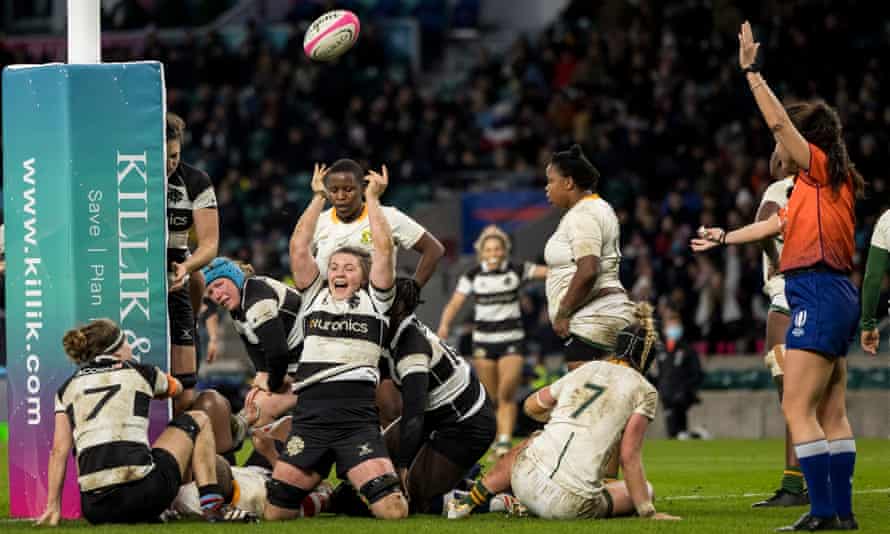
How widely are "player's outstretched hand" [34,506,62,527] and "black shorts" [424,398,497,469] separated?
2.16 metres

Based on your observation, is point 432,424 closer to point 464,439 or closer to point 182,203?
point 464,439

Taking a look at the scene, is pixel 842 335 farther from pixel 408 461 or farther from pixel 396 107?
pixel 396 107

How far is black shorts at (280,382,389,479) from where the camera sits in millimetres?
9305

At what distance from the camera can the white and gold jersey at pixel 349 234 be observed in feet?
35.2

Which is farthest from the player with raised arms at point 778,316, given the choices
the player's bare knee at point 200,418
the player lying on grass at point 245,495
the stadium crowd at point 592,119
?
the stadium crowd at point 592,119

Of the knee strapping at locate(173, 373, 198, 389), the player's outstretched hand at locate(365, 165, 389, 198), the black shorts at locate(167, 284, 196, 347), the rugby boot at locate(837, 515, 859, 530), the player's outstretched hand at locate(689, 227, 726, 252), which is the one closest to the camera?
Result: the rugby boot at locate(837, 515, 859, 530)

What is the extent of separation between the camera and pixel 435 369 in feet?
32.4

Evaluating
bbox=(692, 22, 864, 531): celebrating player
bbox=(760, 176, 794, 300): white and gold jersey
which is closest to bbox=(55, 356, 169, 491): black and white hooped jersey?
bbox=(692, 22, 864, 531): celebrating player

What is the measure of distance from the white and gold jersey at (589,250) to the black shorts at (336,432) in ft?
5.58

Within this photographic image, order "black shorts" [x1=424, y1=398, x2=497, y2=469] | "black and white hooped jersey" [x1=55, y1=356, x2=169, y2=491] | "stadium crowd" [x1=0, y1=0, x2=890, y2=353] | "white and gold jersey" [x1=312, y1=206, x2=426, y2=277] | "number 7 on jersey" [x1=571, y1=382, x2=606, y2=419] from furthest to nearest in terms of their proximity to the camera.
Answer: "stadium crowd" [x1=0, y1=0, x2=890, y2=353], "white and gold jersey" [x1=312, y1=206, x2=426, y2=277], "black shorts" [x1=424, y1=398, x2=497, y2=469], "number 7 on jersey" [x1=571, y1=382, x2=606, y2=419], "black and white hooped jersey" [x1=55, y1=356, x2=169, y2=491]

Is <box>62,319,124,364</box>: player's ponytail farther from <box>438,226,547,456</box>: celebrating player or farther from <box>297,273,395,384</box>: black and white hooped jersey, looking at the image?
<box>438,226,547,456</box>: celebrating player

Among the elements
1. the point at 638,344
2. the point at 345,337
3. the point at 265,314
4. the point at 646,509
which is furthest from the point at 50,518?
the point at 638,344

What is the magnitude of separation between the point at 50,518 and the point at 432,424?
7.38 feet

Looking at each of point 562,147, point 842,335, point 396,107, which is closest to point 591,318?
point 842,335
